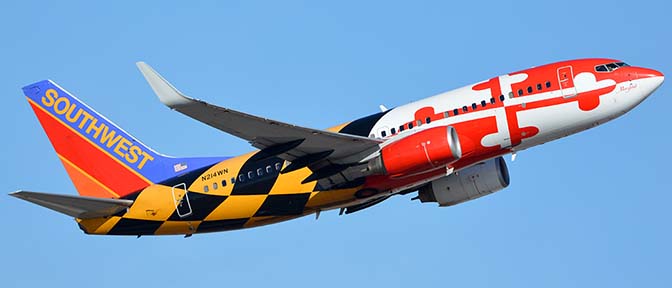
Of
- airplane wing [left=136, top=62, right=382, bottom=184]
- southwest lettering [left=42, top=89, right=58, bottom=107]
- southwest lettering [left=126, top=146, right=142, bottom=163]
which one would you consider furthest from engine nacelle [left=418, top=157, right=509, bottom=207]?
southwest lettering [left=42, top=89, right=58, bottom=107]

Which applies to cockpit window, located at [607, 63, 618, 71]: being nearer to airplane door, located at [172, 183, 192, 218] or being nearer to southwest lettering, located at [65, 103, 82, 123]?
airplane door, located at [172, 183, 192, 218]

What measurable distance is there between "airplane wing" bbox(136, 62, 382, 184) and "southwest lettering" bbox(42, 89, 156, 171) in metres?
8.13

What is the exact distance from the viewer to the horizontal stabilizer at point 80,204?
46000 millimetres

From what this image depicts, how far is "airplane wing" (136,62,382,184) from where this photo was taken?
39.5 metres

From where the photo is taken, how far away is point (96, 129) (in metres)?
52.7

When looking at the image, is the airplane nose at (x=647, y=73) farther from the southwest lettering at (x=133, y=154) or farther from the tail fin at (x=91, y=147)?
the southwest lettering at (x=133, y=154)

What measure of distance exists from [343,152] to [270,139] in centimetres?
313

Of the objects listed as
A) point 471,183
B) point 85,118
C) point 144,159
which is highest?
point 85,118

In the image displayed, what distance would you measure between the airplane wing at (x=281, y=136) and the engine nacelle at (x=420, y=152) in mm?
730

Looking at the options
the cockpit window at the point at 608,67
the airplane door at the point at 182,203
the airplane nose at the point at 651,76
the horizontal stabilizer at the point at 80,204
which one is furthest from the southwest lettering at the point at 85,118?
the airplane nose at the point at 651,76

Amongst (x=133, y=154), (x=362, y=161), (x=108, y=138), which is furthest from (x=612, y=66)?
(x=108, y=138)

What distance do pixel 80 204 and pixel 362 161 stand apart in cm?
1202

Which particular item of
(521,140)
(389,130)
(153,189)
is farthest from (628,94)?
(153,189)

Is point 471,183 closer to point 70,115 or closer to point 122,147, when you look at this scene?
point 122,147
